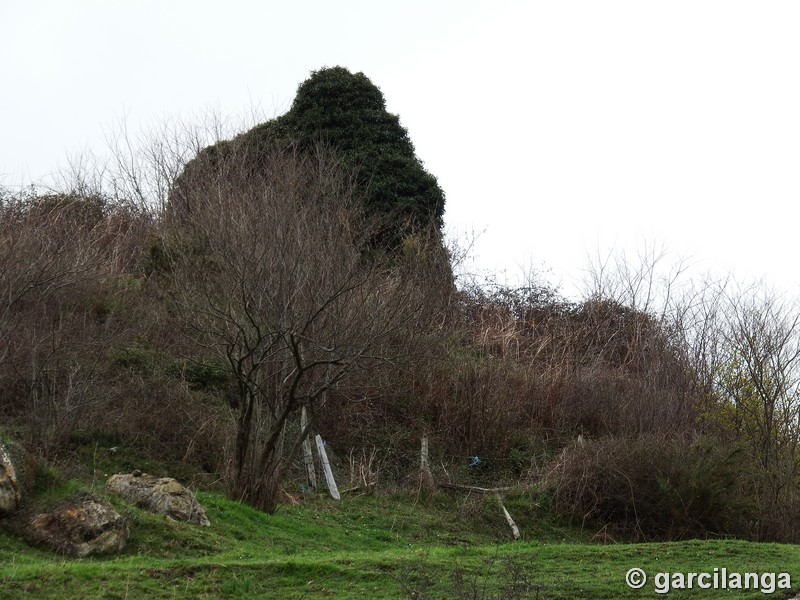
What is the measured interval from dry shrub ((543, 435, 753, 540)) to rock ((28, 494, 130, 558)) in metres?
9.05

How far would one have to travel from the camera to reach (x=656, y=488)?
15711 mm

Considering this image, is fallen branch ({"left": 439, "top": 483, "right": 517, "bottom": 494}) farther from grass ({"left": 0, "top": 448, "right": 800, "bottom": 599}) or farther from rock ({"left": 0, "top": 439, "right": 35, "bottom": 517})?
rock ({"left": 0, "top": 439, "right": 35, "bottom": 517})

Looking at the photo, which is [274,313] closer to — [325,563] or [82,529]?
[82,529]

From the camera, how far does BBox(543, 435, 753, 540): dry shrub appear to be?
15.4 meters

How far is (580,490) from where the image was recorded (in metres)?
16.3

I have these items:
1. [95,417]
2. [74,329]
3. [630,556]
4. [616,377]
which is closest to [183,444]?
[95,417]

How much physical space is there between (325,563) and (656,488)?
8509 mm

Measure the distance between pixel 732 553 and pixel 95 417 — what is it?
9982 millimetres

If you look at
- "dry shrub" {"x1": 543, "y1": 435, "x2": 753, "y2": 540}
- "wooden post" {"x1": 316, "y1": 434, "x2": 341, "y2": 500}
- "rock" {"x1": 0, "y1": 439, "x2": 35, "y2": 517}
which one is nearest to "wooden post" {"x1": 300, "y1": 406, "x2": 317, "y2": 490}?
"wooden post" {"x1": 316, "y1": 434, "x2": 341, "y2": 500}

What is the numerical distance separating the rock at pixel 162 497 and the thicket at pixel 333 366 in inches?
64.9

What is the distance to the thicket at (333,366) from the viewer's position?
13.4m

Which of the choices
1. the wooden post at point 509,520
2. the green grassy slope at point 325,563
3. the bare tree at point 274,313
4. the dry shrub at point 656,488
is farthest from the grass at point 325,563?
the dry shrub at point 656,488

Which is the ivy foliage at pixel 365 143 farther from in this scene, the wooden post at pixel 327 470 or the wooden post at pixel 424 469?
the wooden post at pixel 327 470

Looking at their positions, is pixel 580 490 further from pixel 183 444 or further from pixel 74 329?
pixel 74 329
